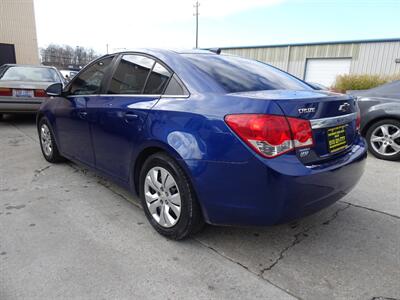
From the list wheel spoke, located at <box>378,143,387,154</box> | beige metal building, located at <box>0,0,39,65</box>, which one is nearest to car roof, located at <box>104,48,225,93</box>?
wheel spoke, located at <box>378,143,387,154</box>

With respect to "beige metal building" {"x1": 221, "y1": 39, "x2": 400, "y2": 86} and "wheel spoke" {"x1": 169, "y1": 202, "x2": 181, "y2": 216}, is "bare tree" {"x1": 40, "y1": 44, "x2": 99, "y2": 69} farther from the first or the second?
"wheel spoke" {"x1": 169, "y1": 202, "x2": 181, "y2": 216}

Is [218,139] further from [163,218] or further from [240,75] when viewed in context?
[163,218]

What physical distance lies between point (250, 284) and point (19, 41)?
76.8ft

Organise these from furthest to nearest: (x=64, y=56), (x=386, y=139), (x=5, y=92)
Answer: (x=64, y=56), (x=5, y=92), (x=386, y=139)

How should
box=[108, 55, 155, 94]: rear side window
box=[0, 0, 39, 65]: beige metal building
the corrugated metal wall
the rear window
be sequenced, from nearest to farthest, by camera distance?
the rear window
box=[108, 55, 155, 94]: rear side window
box=[0, 0, 39, 65]: beige metal building
the corrugated metal wall

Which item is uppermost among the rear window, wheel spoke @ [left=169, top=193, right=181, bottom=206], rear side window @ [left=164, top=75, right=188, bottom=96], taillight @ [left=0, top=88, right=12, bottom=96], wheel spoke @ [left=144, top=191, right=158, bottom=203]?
the rear window

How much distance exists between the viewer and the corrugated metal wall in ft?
70.5

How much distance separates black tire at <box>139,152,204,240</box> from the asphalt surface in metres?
0.12

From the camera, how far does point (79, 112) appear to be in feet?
11.6

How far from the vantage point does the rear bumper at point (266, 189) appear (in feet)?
6.51

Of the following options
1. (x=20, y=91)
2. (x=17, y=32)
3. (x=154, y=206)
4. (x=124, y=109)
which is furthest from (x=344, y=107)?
(x=17, y=32)

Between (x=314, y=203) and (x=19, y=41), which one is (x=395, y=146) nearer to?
(x=314, y=203)

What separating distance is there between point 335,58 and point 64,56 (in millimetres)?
49358

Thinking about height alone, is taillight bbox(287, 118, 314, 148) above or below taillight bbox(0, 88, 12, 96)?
above
